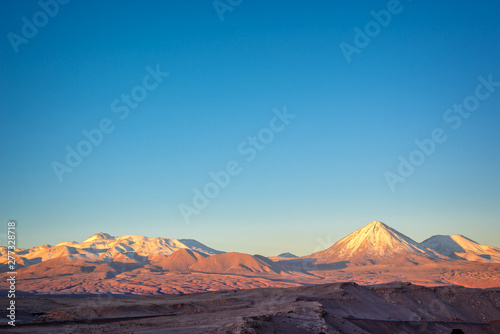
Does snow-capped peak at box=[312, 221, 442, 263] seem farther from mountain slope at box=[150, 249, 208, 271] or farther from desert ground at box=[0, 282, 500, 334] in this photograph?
desert ground at box=[0, 282, 500, 334]

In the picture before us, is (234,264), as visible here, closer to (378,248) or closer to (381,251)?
(381,251)

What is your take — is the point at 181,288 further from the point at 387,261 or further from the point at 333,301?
the point at 387,261

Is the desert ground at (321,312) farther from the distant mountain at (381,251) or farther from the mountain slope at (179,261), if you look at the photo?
the distant mountain at (381,251)

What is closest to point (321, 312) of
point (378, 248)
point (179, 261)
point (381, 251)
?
point (179, 261)

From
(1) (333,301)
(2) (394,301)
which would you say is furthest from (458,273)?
(1) (333,301)

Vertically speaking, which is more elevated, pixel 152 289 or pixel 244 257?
pixel 244 257

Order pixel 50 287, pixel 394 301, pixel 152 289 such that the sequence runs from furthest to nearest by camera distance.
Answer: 1. pixel 50 287
2. pixel 152 289
3. pixel 394 301
